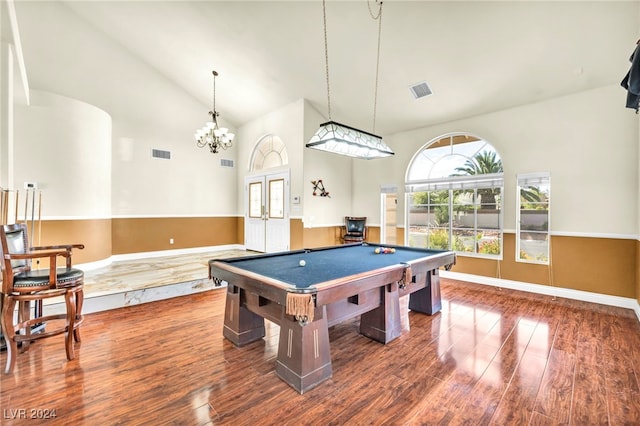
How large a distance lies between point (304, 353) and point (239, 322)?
0.97 meters

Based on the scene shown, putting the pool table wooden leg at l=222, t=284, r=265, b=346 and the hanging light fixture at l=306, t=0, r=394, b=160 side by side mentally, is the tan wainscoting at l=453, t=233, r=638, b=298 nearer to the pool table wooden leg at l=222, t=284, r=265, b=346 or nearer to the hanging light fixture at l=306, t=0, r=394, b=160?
the hanging light fixture at l=306, t=0, r=394, b=160

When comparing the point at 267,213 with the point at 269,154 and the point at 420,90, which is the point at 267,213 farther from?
the point at 420,90

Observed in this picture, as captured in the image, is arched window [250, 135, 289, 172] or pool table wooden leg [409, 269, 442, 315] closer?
pool table wooden leg [409, 269, 442, 315]

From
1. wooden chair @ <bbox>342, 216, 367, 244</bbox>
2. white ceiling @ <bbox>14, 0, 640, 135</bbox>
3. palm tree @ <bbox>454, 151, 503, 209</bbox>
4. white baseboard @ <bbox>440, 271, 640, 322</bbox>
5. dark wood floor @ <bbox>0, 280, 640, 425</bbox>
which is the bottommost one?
dark wood floor @ <bbox>0, 280, 640, 425</bbox>

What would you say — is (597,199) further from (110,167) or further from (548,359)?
(110,167)

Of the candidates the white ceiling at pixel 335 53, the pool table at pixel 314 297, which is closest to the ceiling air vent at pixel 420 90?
the white ceiling at pixel 335 53

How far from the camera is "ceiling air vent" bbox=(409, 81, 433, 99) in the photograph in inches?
187

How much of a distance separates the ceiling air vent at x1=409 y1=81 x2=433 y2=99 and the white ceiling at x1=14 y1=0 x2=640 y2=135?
12 cm

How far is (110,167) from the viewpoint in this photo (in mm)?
6039

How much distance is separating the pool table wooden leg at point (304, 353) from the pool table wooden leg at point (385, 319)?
80 cm

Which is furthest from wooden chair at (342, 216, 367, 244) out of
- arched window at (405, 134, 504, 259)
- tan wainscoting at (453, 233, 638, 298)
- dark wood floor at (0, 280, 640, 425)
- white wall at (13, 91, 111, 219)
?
white wall at (13, 91, 111, 219)

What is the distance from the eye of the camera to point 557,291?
14.6ft

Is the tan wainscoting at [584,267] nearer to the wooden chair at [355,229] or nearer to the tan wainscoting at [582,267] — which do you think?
the tan wainscoting at [582,267]

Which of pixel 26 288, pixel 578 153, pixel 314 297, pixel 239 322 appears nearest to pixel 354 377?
pixel 314 297
